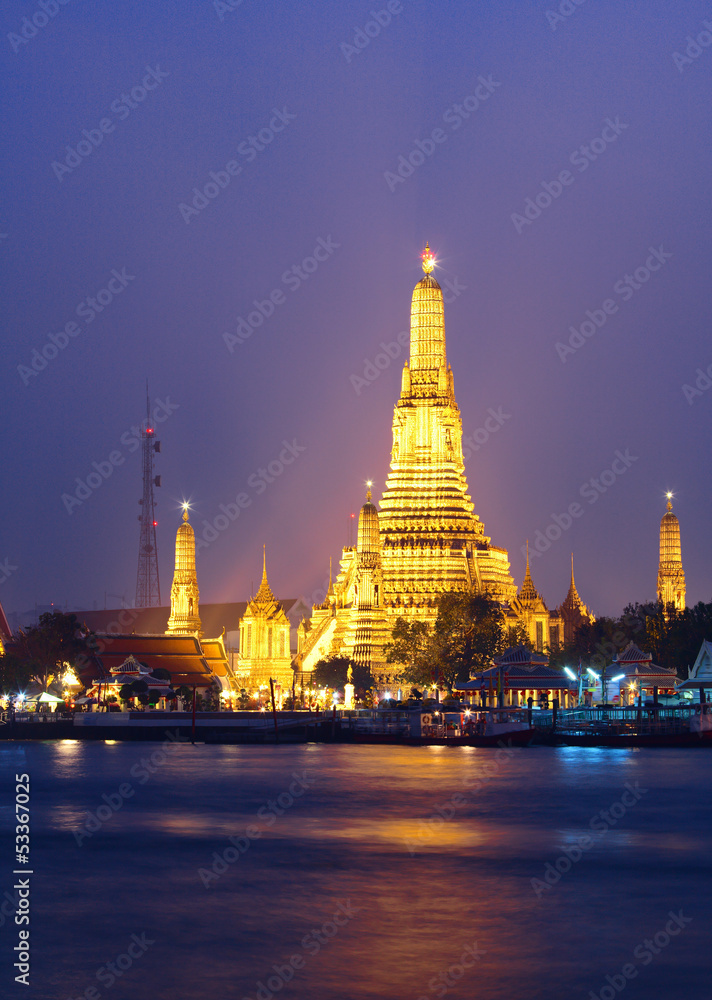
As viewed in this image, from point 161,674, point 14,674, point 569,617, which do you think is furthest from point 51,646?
point 569,617

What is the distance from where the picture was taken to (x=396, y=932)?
108ft

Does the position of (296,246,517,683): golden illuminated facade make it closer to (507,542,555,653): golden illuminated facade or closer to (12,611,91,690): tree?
(507,542,555,653): golden illuminated facade

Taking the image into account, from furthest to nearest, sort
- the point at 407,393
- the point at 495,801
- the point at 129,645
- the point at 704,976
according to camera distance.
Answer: the point at 407,393, the point at 129,645, the point at 495,801, the point at 704,976

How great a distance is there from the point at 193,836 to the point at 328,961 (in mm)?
20146

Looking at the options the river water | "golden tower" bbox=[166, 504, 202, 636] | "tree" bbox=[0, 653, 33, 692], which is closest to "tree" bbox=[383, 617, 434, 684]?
"tree" bbox=[0, 653, 33, 692]

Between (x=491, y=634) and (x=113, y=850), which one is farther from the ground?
(x=491, y=634)

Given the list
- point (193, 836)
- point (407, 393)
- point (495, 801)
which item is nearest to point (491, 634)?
point (407, 393)

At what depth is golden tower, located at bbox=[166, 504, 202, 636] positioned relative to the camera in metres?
167

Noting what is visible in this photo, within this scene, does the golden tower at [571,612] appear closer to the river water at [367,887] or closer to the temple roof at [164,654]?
the temple roof at [164,654]

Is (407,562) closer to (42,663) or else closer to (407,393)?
(407,393)

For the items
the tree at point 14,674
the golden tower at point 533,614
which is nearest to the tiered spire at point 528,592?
the golden tower at point 533,614

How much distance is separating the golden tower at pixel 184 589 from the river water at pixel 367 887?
9607 cm

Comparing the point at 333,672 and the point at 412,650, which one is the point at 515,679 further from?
the point at 333,672

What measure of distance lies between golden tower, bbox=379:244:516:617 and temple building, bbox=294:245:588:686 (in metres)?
0.09
